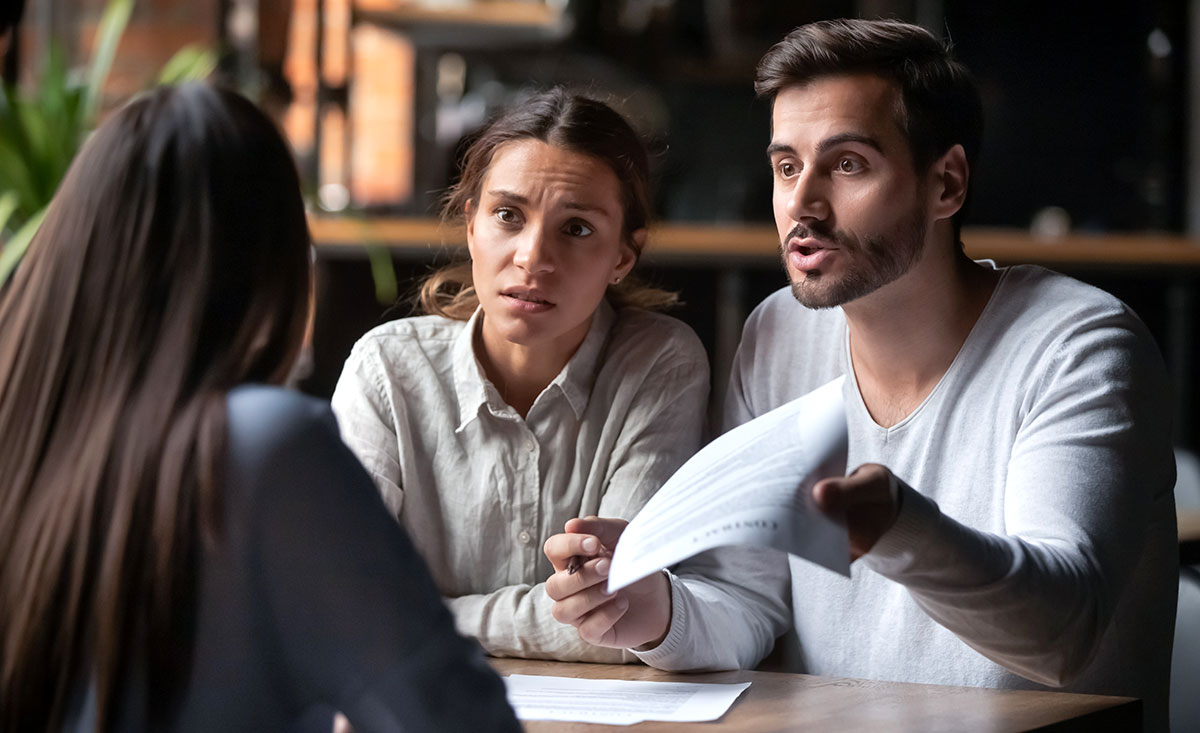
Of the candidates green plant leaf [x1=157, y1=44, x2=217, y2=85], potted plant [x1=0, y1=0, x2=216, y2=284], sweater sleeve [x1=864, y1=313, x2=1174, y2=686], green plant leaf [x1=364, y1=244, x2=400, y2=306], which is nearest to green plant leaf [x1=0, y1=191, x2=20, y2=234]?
potted plant [x1=0, y1=0, x2=216, y2=284]

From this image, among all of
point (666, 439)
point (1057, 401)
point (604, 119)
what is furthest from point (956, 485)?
point (604, 119)

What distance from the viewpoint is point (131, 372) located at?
0.76 meters

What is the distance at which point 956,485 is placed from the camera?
1316 millimetres

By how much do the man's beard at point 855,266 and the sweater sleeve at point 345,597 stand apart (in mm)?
656

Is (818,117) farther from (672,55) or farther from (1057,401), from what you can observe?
(672,55)

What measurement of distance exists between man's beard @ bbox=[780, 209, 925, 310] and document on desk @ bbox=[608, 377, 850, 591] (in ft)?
1.12

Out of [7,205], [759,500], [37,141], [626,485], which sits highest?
[37,141]

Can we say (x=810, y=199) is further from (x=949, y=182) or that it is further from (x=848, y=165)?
(x=949, y=182)

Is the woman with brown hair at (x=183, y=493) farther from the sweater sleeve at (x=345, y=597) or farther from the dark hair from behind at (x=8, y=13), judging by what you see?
the dark hair from behind at (x=8, y=13)

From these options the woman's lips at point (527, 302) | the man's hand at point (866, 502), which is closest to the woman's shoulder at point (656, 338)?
the woman's lips at point (527, 302)

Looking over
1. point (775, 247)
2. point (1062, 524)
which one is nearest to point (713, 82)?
point (775, 247)

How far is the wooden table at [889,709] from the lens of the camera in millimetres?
977

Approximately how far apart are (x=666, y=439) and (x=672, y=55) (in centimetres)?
395

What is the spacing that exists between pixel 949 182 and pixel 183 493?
3.06 feet
